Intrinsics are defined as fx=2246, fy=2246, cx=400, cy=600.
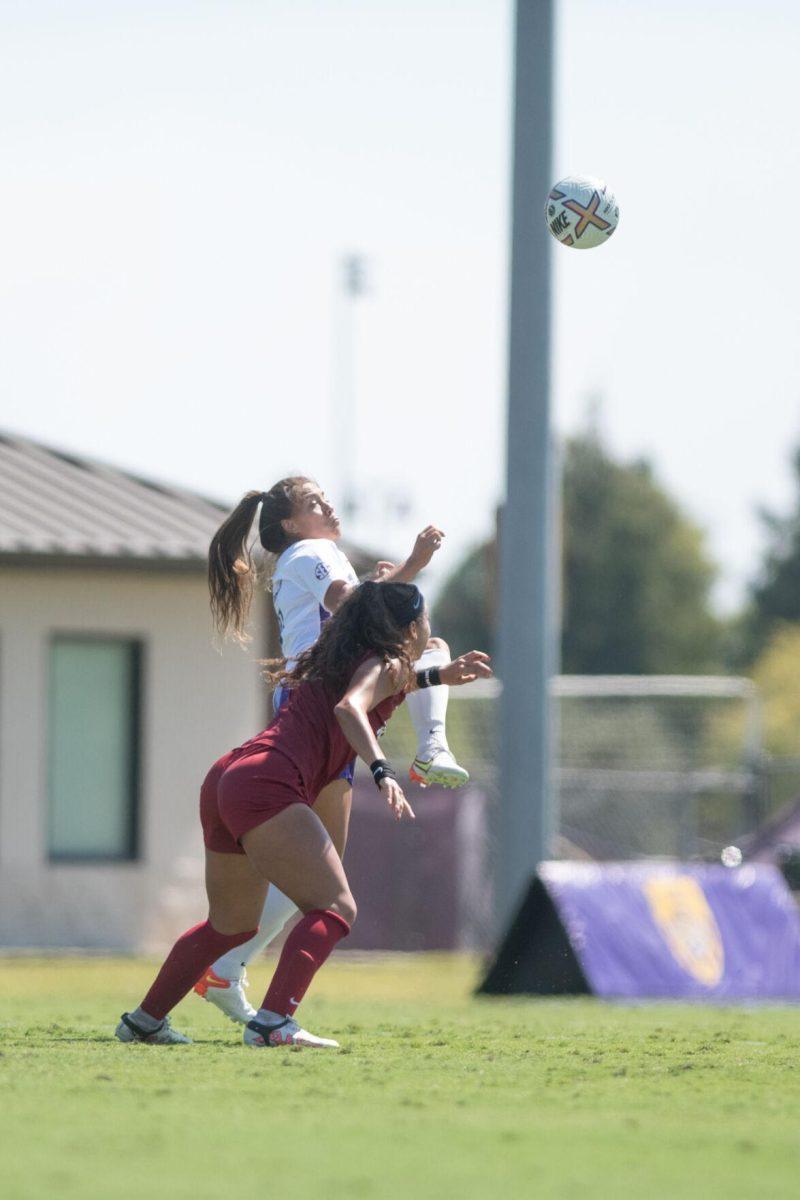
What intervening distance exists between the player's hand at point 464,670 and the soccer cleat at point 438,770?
1.11 ft

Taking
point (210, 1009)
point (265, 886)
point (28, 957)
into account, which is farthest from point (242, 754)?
point (28, 957)

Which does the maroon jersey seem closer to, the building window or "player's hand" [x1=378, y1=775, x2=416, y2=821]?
"player's hand" [x1=378, y1=775, x2=416, y2=821]

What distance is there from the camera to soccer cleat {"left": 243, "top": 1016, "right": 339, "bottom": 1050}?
25.3 feet

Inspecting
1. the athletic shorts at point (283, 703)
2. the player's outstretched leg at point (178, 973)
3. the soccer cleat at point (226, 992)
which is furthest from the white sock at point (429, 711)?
the soccer cleat at point (226, 992)

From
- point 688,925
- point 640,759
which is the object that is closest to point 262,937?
point 688,925

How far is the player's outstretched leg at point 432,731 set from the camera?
26.7 feet

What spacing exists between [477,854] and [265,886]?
43.5ft

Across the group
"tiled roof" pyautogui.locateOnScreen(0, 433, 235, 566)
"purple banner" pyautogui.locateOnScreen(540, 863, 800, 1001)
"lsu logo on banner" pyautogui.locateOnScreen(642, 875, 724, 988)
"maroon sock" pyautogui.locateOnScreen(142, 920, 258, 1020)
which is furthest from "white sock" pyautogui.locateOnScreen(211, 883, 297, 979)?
"tiled roof" pyautogui.locateOnScreen(0, 433, 235, 566)

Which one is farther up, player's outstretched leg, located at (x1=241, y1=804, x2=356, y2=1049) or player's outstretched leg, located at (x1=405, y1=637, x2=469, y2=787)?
player's outstretched leg, located at (x1=405, y1=637, x2=469, y2=787)

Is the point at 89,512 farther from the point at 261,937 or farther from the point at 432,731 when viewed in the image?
the point at 432,731

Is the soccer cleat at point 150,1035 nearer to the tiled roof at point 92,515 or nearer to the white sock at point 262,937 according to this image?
the white sock at point 262,937

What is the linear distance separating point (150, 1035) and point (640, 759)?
4754 cm

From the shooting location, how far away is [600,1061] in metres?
7.70

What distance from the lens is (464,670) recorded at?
793 centimetres
